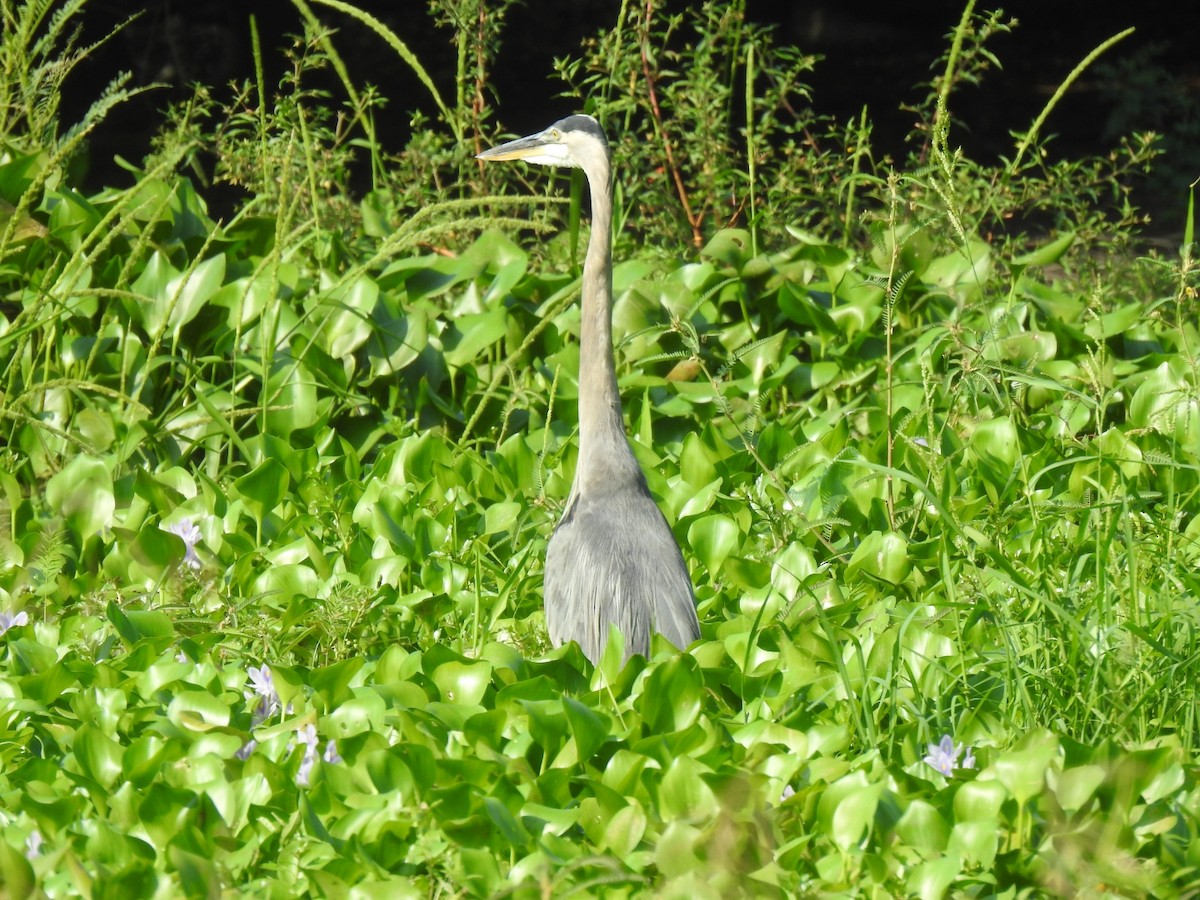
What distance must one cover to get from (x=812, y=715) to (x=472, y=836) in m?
0.77

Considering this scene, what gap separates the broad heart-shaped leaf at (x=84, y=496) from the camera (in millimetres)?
3541

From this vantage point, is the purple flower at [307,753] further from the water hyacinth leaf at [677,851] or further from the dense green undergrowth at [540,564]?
the water hyacinth leaf at [677,851]

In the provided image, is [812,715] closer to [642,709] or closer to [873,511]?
[642,709]

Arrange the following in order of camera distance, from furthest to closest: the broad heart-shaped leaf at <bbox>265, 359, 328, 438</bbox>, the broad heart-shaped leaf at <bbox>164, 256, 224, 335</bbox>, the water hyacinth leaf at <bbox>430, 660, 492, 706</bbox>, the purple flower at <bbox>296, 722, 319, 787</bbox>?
1. the broad heart-shaped leaf at <bbox>164, 256, 224, 335</bbox>
2. the broad heart-shaped leaf at <bbox>265, 359, 328, 438</bbox>
3. the water hyacinth leaf at <bbox>430, 660, 492, 706</bbox>
4. the purple flower at <bbox>296, 722, 319, 787</bbox>

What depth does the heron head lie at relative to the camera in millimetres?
3322

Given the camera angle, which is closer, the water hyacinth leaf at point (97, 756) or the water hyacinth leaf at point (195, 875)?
the water hyacinth leaf at point (195, 875)

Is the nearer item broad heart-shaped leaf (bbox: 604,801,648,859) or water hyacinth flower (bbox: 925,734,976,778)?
broad heart-shaped leaf (bbox: 604,801,648,859)

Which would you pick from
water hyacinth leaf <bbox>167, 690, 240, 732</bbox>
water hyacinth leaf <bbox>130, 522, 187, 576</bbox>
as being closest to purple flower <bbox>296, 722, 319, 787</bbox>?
water hyacinth leaf <bbox>167, 690, 240, 732</bbox>

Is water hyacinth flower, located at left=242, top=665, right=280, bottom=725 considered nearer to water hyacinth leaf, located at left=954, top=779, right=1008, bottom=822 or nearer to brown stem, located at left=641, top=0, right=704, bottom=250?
water hyacinth leaf, located at left=954, top=779, right=1008, bottom=822

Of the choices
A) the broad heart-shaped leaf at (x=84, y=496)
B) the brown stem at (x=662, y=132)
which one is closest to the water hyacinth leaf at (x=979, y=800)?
the broad heart-shaped leaf at (x=84, y=496)

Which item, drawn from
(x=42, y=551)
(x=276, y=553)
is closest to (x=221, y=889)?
(x=276, y=553)

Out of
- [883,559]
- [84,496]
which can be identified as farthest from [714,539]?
[84,496]

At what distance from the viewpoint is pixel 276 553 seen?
3.37 m

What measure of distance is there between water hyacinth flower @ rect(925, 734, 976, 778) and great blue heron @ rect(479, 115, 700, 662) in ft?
2.09
